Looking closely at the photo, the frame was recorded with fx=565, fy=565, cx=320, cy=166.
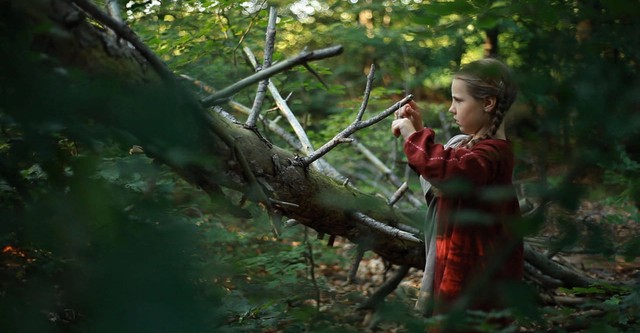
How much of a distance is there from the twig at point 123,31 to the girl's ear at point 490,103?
137 cm

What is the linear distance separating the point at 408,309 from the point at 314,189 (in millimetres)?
1434

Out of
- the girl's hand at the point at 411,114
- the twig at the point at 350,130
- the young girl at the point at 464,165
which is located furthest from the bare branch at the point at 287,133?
the young girl at the point at 464,165

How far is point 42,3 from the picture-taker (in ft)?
4.16

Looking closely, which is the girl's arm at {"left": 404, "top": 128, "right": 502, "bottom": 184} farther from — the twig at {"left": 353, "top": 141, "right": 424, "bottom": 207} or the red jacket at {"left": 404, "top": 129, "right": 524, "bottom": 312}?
the twig at {"left": 353, "top": 141, "right": 424, "bottom": 207}

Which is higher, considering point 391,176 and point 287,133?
point 287,133

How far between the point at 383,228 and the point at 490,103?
77cm

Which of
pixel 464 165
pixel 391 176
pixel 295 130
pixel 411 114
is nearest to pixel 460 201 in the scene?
pixel 464 165

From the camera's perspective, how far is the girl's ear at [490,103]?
227cm

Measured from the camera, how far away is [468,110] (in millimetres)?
2344

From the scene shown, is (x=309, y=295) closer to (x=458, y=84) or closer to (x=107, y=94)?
(x=107, y=94)

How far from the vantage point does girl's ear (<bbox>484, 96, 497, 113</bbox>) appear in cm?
227

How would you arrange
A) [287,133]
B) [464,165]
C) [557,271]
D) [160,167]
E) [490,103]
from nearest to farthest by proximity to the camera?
[160,167] < [464,165] < [490,103] < [557,271] < [287,133]

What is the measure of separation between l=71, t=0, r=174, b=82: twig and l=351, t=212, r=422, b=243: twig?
1490mm

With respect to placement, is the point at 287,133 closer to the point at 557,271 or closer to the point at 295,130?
the point at 295,130
